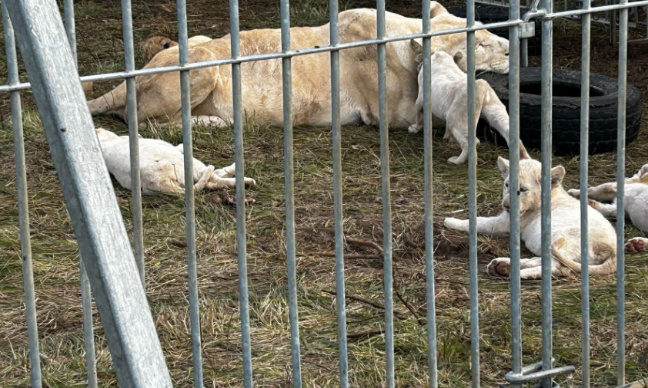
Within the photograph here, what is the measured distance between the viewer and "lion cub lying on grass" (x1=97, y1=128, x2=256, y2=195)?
6.89m

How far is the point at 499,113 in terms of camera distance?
7.85 metres

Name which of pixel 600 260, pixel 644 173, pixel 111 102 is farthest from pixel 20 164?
pixel 111 102

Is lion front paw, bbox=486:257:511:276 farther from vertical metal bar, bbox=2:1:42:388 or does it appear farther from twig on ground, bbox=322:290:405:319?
vertical metal bar, bbox=2:1:42:388

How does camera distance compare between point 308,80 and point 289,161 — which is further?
point 308,80

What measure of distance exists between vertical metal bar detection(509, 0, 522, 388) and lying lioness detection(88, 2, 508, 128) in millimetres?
4603

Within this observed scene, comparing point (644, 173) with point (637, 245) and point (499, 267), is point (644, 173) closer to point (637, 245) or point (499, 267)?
point (637, 245)

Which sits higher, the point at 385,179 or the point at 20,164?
the point at 20,164

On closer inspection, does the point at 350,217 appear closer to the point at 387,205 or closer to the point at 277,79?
the point at 277,79

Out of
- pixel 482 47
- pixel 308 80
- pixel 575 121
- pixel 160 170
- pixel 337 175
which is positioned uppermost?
pixel 482 47

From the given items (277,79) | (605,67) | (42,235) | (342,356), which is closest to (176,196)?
(42,235)

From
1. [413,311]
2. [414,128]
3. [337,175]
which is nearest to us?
[337,175]

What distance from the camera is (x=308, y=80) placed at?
28.5 feet

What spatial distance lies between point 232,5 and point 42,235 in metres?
3.34

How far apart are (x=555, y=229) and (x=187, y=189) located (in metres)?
3.06
